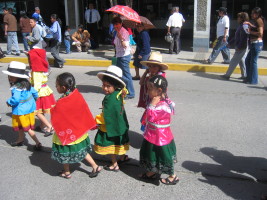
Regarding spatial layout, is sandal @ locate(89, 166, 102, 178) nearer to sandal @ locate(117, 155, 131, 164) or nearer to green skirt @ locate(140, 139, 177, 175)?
sandal @ locate(117, 155, 131, 164)

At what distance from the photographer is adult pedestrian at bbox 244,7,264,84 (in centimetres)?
749

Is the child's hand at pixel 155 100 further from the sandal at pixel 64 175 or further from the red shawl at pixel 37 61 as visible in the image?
the red shawl at pixel 37 61

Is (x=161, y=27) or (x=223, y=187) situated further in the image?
(x=161, y=27)

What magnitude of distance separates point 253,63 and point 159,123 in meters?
5.30

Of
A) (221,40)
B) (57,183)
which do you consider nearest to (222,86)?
(221,40)

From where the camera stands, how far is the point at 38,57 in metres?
5.23

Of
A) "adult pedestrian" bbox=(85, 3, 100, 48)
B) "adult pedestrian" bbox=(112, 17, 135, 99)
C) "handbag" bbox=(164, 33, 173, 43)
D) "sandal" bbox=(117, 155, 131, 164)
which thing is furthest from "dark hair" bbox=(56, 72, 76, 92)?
"adult pedestrian" bbox=(85, 3, 100, 48)

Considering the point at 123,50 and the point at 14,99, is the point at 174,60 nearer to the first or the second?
the point at 123,50

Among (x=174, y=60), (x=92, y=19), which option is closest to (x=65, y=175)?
(x=174, y=60)

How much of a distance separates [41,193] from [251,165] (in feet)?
8.69

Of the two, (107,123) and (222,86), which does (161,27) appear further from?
(107,123)

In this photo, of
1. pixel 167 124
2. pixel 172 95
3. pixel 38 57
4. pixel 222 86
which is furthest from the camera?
pixel 222 86

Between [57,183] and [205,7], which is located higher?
[205,7]

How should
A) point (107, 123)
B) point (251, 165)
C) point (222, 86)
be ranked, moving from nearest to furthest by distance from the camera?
point (107, 123), point (251, 165), point (222, 86)
